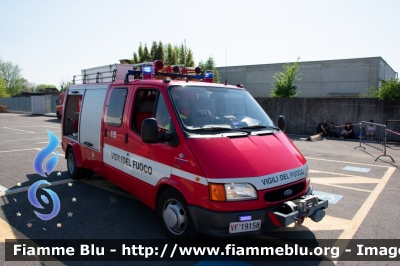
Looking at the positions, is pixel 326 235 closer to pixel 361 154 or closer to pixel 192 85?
pixel 192 85

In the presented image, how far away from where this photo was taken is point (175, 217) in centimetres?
391

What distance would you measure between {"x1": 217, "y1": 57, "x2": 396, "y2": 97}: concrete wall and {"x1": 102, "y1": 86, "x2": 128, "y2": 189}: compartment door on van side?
3585 cm

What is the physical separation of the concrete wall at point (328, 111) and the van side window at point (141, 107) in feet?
51.8

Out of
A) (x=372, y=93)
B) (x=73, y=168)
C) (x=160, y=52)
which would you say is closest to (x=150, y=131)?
(x=73, y=168)

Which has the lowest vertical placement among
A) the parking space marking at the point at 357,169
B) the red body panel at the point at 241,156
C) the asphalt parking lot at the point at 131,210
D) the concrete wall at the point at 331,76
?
the asphalt parking lot at the point at 131,210

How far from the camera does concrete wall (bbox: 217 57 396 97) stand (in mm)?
35094

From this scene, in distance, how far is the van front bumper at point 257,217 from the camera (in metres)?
3.46

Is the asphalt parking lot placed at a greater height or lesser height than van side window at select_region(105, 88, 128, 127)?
lesser

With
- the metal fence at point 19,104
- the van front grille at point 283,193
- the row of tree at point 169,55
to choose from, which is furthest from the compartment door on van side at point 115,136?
the metal fence at point 19,104

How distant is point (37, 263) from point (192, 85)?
122 inches

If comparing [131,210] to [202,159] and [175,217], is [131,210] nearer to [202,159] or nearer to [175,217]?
[175,217]

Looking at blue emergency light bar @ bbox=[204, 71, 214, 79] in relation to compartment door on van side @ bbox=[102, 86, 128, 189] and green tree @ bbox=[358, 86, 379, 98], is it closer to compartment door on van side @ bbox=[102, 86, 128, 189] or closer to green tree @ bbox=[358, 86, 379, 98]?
compartment door on van side @ bbox=[102, 86, 128, 189]

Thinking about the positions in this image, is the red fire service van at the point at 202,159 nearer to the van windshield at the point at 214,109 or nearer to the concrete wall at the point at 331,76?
the van windshield at the point at 214,109

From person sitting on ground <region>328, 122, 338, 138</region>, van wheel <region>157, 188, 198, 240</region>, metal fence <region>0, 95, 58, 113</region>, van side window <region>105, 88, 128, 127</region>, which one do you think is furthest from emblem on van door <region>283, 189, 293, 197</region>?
metal fence <region>0, 95, 58, 113</region>
